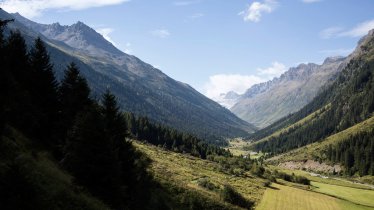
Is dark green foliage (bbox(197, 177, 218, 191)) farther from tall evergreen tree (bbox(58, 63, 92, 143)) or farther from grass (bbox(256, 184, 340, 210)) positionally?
tall evergreen tree (bbox(58, 63, 92, 143))

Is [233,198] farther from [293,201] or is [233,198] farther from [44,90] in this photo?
[44,90]

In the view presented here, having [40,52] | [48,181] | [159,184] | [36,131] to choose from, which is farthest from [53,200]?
[159,184]

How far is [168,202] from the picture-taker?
6356cm

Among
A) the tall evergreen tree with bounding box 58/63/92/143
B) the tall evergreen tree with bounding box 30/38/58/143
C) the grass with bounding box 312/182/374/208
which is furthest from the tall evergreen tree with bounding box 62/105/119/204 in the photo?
the grass with bounding box 312/182/374/208

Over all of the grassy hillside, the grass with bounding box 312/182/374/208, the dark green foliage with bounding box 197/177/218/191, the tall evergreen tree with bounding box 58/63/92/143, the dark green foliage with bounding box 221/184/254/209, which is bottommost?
the dark green foliage with bounding box 221/184/254/209

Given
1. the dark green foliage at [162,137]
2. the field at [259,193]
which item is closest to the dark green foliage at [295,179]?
the field at [259,193]

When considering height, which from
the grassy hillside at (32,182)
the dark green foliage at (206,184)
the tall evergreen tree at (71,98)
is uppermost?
the tall evergreen tree at (71,98)

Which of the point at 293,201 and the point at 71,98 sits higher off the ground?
the point at 71,98

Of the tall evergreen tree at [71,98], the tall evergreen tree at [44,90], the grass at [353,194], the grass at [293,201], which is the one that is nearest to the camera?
the tall evergreen tree at [44,90]

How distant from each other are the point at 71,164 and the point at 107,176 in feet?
11.4

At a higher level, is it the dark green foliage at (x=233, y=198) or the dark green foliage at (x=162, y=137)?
the dark green foliage at (x=162, y=137)

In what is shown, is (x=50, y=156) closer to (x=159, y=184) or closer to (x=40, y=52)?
(x=40, y=52)

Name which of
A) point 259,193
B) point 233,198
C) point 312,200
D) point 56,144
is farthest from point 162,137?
point 56,144

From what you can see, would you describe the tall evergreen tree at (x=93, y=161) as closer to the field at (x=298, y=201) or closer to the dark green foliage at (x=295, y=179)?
the field at (x=298, y=201)
